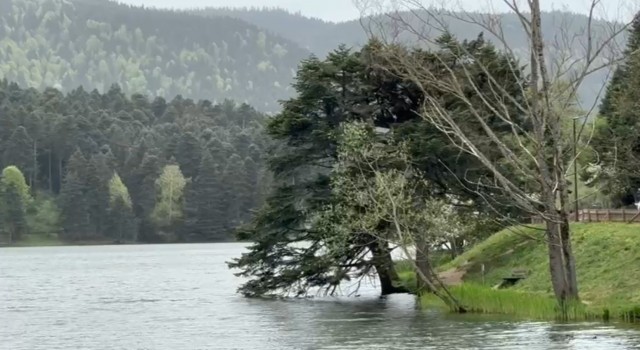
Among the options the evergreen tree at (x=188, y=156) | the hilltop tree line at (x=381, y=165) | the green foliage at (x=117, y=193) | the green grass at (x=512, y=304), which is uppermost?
the evergreen tree at (x=188, y=156)

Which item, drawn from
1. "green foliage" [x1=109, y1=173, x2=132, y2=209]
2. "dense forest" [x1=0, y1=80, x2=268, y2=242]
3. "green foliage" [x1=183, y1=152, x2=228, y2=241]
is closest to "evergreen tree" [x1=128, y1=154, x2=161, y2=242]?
"dense forest" [x1=0, y1=80, x2=268, y2=242]

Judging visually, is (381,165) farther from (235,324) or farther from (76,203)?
(76,203)

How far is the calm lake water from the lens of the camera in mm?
35719

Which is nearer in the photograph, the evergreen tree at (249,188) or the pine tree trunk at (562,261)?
the pine tree trunk at (562,261)

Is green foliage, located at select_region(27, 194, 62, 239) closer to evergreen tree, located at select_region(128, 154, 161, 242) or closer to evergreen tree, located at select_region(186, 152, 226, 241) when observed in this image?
evergreen tree, located at select_region(128, 154, 161, 242)

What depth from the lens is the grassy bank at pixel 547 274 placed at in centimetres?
4016

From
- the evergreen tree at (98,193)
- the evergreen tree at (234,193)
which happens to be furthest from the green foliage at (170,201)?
the evergreen tree at (98,193)

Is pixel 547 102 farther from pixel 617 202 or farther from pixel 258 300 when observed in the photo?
pixel 617 202

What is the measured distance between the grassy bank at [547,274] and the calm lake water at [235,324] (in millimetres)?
1450

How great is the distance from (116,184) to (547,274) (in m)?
137

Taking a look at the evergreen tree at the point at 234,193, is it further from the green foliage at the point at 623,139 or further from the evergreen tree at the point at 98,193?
the green foliage at the point at 623,139

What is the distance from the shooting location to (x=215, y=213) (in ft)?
578

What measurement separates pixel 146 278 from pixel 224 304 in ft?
99.6

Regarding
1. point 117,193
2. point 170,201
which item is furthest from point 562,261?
point 117,193
